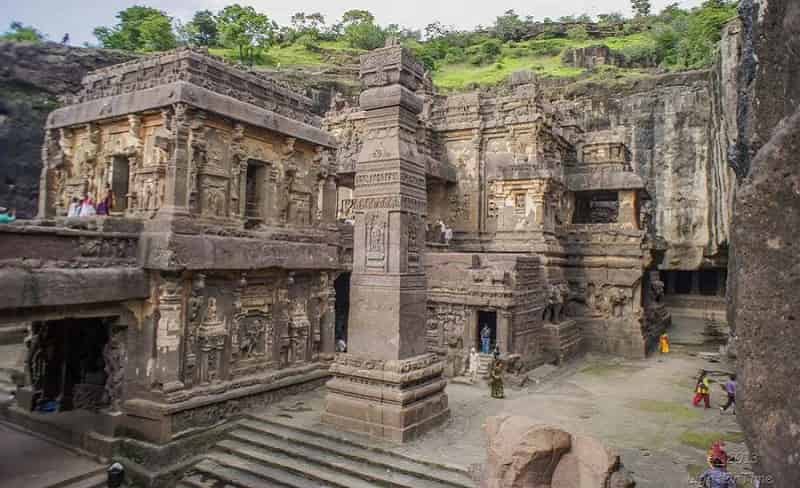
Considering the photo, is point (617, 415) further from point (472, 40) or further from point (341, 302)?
point (472, 40)

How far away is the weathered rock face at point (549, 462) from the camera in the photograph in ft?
20.3

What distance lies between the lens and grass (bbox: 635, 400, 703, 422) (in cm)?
1217

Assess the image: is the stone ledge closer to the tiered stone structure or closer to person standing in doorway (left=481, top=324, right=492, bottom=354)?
the tiered stone structure

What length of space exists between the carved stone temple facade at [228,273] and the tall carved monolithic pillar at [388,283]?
4 centimetres

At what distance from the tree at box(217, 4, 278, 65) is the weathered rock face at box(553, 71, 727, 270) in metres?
31.5

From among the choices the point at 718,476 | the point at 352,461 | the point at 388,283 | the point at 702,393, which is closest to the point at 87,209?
the point at 388,283

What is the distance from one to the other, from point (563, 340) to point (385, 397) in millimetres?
11285

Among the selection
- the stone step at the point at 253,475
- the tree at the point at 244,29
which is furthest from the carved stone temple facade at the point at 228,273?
the tree at the point at 244,29

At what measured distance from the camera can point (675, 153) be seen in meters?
26.9

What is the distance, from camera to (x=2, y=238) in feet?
27.9

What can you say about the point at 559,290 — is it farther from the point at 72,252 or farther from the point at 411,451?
the point at 72,252

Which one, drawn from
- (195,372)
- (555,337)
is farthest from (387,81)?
(555,337)

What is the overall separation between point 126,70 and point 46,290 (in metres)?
5.80

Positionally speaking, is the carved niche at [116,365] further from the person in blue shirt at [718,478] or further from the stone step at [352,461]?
the person in blue shirt at [718,478]
